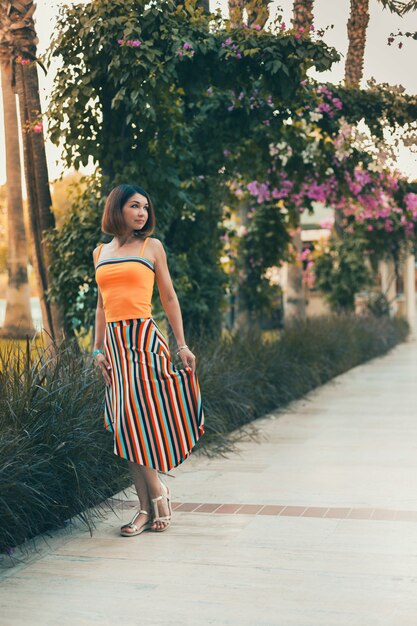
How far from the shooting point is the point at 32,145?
37.6 feet

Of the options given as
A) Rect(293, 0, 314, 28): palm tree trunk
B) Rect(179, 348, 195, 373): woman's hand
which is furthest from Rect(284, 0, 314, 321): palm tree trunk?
Rect(179, 348, 195, 373): woman's hand

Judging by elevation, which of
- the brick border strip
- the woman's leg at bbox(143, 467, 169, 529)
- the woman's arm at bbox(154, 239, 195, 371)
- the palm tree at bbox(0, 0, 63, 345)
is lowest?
the brick border strip

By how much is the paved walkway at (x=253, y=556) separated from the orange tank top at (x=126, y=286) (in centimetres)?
125

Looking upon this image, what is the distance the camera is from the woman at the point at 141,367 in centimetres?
589

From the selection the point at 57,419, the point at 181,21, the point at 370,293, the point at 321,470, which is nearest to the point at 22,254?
the point at 181,21

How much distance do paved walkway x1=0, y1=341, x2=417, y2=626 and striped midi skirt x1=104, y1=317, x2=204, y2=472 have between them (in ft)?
1.62

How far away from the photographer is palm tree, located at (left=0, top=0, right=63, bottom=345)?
11.3m

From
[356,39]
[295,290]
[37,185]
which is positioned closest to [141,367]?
[37,185]

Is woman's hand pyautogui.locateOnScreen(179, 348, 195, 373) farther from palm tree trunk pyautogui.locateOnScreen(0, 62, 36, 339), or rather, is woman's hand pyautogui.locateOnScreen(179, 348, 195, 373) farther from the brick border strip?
palm tree trunk pyautogui.locateOnScreen(0, 62, 36, 339)

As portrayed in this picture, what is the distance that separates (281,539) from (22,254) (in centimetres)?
985

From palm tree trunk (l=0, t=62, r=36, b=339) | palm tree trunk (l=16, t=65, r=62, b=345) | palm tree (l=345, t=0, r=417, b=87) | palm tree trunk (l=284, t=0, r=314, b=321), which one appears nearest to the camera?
palm tree trunk (l=16, t=65, r=62, b=345)

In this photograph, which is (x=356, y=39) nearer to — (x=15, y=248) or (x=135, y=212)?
(x=15, y=248)

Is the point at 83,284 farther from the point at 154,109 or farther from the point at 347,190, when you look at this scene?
the point at 347,190

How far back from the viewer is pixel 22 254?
15.0 meters
